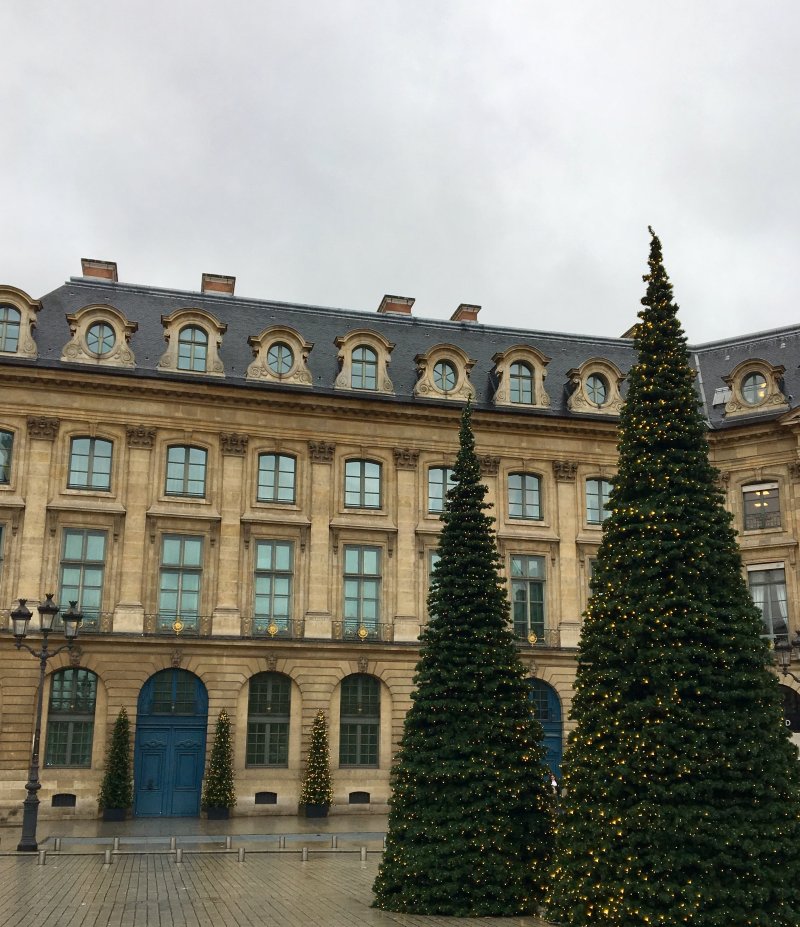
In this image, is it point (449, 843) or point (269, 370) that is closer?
point (449, 843)

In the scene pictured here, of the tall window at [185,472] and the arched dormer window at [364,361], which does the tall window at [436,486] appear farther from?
the tall window at [185,472]

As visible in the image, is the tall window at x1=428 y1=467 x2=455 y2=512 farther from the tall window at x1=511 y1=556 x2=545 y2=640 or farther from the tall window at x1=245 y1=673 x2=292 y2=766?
the tall window at x1=245 y1=673 x2=292 y2=766

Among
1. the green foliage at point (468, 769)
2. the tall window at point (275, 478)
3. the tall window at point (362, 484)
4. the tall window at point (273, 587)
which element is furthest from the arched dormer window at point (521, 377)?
the green foliage at point (468, 769)

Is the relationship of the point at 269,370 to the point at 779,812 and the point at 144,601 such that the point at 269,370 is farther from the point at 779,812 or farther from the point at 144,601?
the point at 779,812

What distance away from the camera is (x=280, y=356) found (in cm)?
3881

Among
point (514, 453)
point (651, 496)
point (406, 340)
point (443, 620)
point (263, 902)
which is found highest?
point (406, 340)

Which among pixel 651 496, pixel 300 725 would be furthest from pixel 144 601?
pixel 651 496

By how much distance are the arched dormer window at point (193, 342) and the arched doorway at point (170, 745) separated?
10.7 metres

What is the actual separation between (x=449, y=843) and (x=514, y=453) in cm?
2404

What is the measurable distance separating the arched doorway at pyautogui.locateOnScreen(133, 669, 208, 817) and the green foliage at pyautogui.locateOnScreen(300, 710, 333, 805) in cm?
352

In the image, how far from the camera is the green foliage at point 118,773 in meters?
32.9

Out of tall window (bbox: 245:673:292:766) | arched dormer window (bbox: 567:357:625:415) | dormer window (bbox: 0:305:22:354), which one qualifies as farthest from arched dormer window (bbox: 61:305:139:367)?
arched dormer window (bbox: 567:357:625:415)

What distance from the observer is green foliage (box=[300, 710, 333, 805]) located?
34.5 metres

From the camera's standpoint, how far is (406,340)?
43.3 metres
